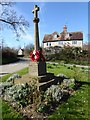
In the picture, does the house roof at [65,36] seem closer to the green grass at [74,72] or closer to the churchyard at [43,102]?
the green grass at [74,72]

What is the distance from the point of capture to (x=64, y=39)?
61750mm

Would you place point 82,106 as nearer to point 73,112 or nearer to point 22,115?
point 73,112

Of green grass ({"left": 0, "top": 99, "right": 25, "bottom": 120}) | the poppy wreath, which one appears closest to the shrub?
green grass ({"left": 0, "top": 99, "right": 25, "bottom": 120})

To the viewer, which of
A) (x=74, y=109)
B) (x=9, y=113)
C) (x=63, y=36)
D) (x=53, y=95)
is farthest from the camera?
(x=63, y=36)

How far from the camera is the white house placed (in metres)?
60.2

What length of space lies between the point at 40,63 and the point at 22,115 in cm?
431

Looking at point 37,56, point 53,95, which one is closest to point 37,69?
point 37,56

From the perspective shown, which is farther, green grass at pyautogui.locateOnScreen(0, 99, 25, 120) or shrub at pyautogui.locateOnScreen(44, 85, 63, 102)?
shrub at pyautogui.locateOnScreen(44, 85, 63, 102)

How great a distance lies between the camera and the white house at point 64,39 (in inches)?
2368

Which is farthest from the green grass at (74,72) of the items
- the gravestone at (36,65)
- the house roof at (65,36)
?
the house roof at (65,36)

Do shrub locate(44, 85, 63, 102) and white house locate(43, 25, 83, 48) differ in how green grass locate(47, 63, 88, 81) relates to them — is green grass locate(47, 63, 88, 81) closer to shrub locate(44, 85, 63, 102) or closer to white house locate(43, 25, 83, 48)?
shrub locate(44, 85, 63, 102)

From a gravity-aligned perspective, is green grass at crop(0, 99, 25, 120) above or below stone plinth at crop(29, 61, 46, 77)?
below

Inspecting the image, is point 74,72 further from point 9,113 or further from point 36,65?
point 9,113

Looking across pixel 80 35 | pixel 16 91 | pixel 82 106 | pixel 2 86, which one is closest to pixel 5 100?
pixel 16 91
